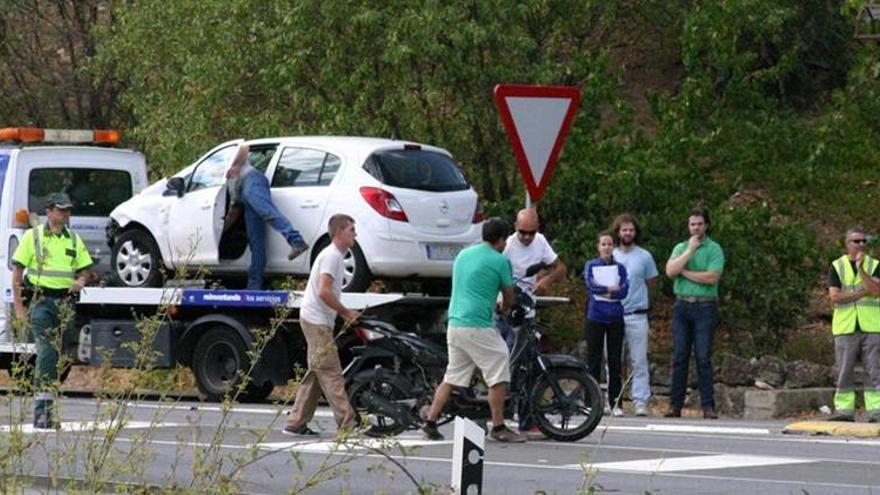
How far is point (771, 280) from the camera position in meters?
21.9

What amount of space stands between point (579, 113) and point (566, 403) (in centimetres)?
771

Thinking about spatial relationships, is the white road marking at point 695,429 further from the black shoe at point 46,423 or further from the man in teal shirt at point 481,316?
the black shoe at point 46,423

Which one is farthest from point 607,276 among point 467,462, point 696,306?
point 467,462

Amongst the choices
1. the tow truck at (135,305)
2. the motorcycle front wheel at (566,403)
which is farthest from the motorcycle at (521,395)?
the tow truck at (135,305)

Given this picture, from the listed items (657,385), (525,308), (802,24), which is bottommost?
(657,385)

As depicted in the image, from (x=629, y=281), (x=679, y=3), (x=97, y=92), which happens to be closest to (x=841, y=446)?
(x=629, y=281)

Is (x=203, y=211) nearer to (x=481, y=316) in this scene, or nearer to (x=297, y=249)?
(x=297, y=249)

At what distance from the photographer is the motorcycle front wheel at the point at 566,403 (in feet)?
51.1

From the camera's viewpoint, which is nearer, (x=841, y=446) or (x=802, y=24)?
(x=841, y=446)

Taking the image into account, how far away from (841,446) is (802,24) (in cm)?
1512

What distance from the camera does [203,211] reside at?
1972 centimetres

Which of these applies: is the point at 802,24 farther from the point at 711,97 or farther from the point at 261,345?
the point at 261,345

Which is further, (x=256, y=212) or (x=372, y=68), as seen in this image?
(x=372, y=68)

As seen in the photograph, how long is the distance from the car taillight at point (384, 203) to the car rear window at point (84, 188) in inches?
166
